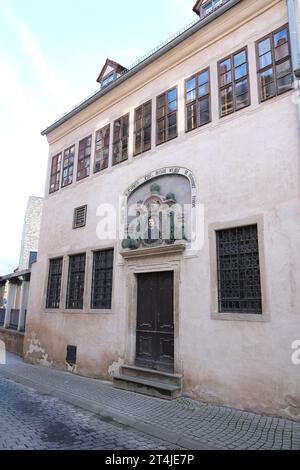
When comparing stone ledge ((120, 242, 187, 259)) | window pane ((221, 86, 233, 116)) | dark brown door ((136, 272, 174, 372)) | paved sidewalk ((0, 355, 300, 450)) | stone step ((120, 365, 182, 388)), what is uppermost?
window pane ((221, 86, 233, 116))

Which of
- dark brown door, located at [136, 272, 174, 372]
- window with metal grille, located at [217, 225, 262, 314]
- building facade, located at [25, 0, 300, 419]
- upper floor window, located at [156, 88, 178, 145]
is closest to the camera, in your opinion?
building facade, located at [25, 0, 300, 419]

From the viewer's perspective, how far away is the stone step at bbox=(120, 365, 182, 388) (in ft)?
23.8

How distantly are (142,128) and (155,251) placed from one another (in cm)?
387

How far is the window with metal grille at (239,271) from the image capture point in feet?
21.5

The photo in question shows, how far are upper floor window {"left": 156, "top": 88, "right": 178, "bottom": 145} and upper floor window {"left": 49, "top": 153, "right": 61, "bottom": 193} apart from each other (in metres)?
5.25

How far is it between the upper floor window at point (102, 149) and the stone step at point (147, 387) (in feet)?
20.7

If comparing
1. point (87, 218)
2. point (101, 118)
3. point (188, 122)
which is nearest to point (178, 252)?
point (188, 122)

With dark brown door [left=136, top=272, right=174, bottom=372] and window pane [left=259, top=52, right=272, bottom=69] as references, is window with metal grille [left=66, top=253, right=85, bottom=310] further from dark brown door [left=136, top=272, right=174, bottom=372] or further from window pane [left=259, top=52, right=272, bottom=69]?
window pane [left=259, top=52, right=272, bottom=69]

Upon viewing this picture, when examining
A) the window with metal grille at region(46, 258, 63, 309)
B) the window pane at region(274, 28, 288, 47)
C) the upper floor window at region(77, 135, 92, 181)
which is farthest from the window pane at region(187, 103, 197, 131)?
the window with metal grille at region(46, 258, 63, 309)

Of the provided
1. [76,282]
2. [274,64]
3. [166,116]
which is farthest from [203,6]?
[76,282]

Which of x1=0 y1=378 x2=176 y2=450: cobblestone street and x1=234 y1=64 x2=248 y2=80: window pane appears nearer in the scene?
x1=0 y1=378 x2=176 y2=450: cobblestone street

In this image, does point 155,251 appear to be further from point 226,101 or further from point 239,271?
point 226,101

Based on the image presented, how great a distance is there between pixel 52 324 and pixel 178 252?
5.75 metres

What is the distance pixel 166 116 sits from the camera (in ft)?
30.2
